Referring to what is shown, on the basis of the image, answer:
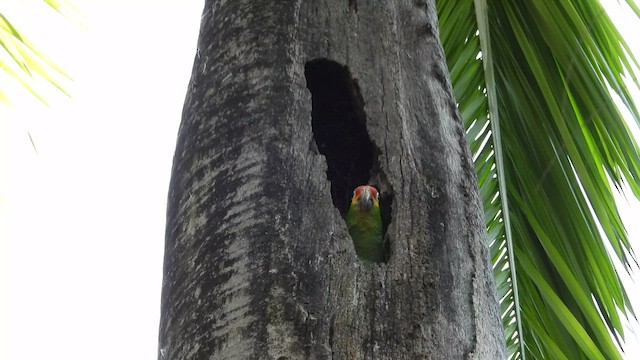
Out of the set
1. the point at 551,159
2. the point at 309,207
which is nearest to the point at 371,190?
the point at 309,207

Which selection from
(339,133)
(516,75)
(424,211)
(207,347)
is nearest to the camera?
(207,347)

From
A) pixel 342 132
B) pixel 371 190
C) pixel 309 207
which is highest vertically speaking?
pixel 342 132

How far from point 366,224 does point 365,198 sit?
0.30 ft

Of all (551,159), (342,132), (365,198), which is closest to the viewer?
(365,198)

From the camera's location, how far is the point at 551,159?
11.1ft

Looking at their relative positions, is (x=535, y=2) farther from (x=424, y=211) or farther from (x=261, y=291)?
(x=261, y=291)

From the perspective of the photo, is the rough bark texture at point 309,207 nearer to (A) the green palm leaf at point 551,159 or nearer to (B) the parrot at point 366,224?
(B) the parrot at point 366,224

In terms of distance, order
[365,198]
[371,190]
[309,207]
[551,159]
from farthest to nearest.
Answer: [551,159]
[365,198]
[371,190]
[309,207]

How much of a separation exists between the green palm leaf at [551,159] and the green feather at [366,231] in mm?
760

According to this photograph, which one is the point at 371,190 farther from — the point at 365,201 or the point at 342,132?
the point at 342,132

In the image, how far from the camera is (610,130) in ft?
10.8

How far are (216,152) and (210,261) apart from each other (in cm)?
32

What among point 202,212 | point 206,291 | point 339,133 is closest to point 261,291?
point 206,291

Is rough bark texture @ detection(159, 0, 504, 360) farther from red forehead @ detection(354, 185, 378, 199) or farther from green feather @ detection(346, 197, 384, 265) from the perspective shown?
green feather @ detection(346, 197, 384, 265)
